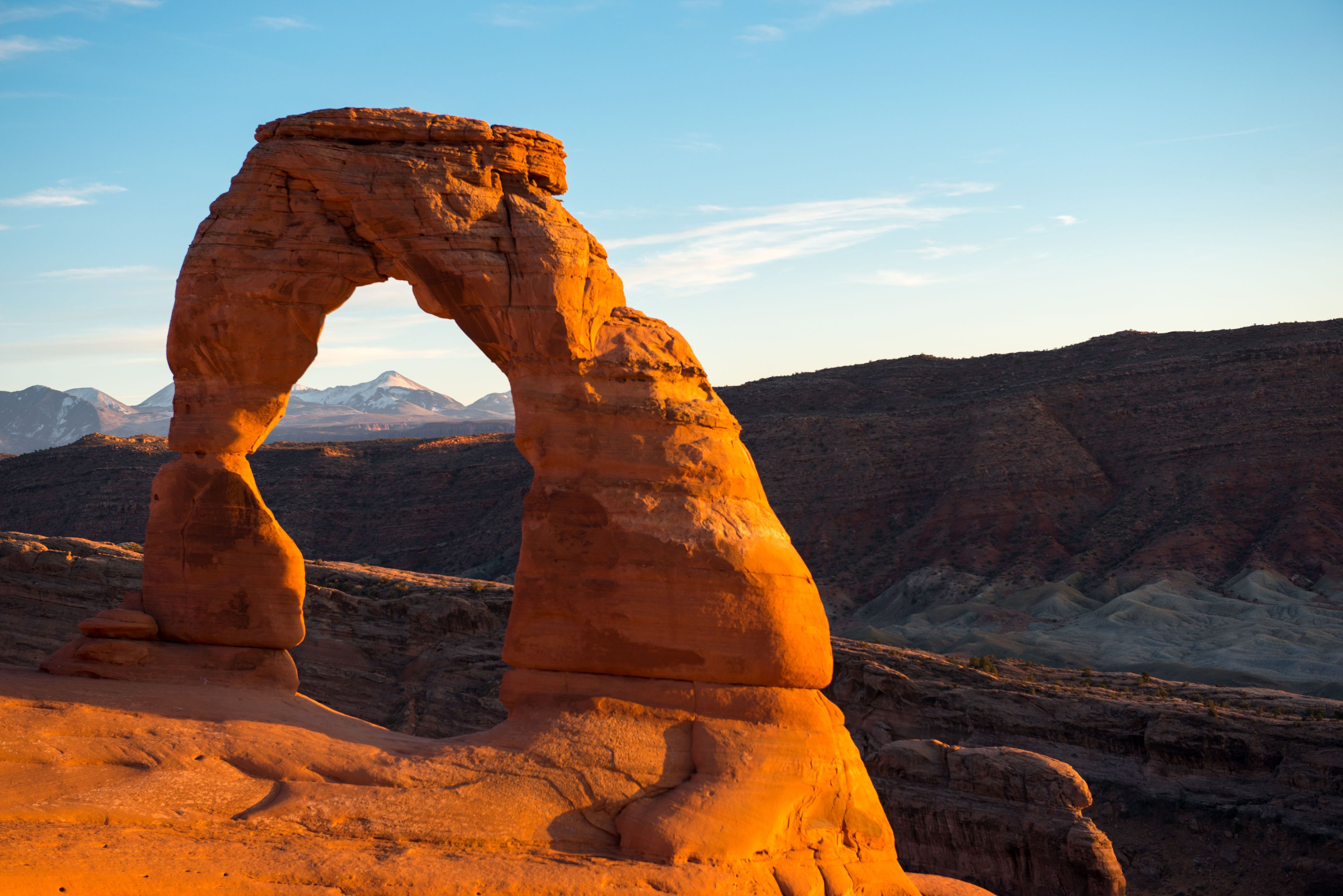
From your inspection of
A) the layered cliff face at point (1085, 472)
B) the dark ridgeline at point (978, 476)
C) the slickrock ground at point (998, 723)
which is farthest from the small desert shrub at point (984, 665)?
the dark ridgeline at point (978, 476)

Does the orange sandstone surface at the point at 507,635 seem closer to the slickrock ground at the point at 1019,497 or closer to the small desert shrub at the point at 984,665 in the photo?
the small desert shrub at the point at 984,665

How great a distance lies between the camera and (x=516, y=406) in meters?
13.2

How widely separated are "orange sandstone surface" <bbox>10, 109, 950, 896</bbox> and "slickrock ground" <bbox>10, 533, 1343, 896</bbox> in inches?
238

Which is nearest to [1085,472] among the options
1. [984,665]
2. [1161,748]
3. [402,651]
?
[984,665]

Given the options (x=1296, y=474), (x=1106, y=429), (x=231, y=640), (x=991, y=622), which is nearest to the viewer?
(x=231, y=640)

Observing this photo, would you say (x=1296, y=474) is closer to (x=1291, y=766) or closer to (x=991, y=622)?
(x=991, y=622)

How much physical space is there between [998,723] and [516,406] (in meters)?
16.8

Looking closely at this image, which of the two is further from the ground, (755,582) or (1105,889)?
(755,582)

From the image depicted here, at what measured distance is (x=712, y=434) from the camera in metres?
13.4

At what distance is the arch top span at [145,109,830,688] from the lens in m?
12.6

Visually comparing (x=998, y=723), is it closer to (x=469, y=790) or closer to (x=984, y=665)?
(x=984, y=665)

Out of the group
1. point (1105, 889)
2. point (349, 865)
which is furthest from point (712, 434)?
point (1105, 889)

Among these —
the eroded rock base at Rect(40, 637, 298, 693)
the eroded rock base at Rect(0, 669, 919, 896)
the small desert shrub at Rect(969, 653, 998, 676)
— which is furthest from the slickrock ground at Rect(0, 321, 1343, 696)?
A: the eroded rock base at Rect(40, 637, 298, 693)

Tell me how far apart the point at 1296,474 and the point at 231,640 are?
50.0 metres
